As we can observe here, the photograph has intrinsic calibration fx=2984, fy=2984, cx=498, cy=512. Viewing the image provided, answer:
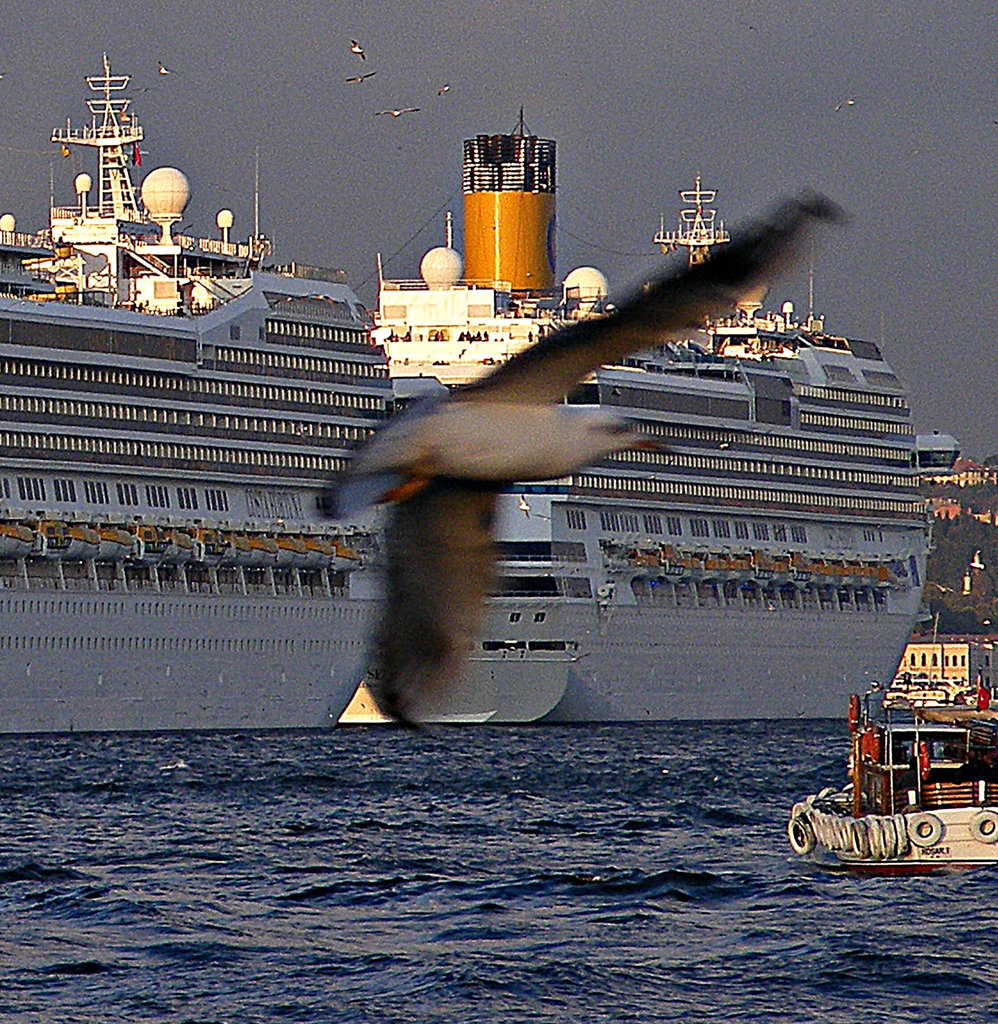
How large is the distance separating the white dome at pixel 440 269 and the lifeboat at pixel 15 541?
26.2 m

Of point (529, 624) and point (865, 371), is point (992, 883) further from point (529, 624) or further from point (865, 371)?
point (865, 371)

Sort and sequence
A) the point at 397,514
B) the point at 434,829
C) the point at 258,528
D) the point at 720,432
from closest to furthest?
the point at 397,514 < the point at 434,829 < the point at 258,528 < the point at 720,432

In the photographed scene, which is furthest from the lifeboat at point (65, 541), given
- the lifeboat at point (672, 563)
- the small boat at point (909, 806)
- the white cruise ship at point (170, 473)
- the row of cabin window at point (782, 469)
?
the small boat at point (909, 806)

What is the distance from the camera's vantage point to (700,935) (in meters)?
32.9

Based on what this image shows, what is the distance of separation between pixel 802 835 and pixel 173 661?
3774cm

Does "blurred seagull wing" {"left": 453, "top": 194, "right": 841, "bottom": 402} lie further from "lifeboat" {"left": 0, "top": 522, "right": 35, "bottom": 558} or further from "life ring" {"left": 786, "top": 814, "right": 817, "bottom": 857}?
"lifeboat" {"left": 0, "top": 522, "right": 35, "bottom": 558}

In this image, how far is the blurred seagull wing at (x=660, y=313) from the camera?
8.68 meters

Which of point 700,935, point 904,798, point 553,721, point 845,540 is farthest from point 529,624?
point 700,935

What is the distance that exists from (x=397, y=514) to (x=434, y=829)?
1511 inches

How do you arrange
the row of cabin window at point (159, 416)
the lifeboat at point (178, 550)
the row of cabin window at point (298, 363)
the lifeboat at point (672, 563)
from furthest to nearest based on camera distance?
the lifeboat at point (672, 563) < the row of cabin window at point (298, 363) < the lifeboat at point (178, 550) < the row of cabin window at point (159, 416)

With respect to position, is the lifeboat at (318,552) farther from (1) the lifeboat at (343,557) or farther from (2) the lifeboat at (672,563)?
(2) the lifeboat at (672,563)

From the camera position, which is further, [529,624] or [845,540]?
[845,540]

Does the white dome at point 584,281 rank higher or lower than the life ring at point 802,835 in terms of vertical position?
higher

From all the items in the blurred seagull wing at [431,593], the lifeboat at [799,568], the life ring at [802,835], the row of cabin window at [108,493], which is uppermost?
the row of cabin window at [108,493]
